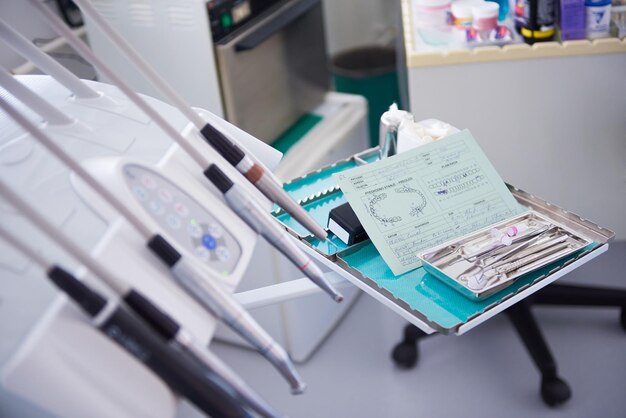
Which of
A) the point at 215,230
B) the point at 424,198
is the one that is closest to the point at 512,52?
the point at 424,198

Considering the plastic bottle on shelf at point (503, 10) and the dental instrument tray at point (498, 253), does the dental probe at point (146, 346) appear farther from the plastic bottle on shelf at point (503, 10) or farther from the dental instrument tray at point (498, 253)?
the plastic bottle on shelf at point (503, 10)

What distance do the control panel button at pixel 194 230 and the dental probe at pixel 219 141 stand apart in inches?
2.9

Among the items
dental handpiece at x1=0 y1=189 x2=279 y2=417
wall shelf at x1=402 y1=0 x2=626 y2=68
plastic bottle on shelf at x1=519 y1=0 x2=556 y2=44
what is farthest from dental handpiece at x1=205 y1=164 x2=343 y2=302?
plastic bottle on shelf at x1=519 y1=0 x2=556 y2=44

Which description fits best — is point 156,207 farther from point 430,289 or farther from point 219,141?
point 430,289

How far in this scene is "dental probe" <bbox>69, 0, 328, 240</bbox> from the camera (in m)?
0.79

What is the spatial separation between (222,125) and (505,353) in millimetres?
1222

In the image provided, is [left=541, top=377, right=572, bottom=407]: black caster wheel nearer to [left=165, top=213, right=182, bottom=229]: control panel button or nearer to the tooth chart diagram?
the tooth chart diagram

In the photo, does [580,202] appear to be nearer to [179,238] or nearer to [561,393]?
[561,393]

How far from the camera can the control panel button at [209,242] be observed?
768mm

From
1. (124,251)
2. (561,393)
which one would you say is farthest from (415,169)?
(561,393)

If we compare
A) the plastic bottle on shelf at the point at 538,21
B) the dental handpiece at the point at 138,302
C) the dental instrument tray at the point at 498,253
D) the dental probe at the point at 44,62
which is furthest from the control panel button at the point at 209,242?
the plastic bottle on shelf at the point at 538,21

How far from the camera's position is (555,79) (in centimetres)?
149

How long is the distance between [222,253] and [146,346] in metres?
0.16

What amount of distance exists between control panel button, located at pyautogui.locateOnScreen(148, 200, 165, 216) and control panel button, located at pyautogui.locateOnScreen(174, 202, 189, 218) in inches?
0.6
